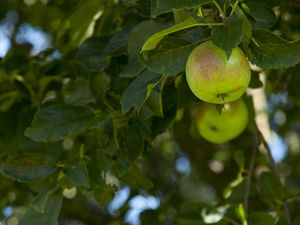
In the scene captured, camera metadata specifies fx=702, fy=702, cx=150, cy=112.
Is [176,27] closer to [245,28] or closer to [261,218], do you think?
[245,28]

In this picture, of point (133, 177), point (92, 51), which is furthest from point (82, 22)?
point (133, 177)

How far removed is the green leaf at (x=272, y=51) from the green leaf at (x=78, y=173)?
59 cm

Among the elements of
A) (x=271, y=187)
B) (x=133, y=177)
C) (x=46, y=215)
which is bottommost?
(x=271, y=187)

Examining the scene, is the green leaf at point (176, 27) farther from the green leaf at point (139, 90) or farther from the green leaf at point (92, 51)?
the green leaf at point (92, 51)

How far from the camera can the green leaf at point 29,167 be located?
79.9 inches

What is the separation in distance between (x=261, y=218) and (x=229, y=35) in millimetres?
971

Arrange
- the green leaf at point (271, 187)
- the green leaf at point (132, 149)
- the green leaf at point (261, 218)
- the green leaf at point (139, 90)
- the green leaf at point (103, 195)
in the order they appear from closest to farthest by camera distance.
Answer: the green leaf at point (139, 90) < the green leaf at point (132, 149) < the green leaf at point (103, 195) < the green leaf at point (261, 218) < the green leaf at point (271, 187)

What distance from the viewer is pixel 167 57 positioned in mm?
1574

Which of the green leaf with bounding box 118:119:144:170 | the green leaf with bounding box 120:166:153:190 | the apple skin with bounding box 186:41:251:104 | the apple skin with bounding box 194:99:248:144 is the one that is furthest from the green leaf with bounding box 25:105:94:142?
the apple skin with bounding box 194:99:248:144

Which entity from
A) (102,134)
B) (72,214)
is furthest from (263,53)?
(72,214)

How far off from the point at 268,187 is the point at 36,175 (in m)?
0.87

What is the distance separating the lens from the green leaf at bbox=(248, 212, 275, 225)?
2.26 m

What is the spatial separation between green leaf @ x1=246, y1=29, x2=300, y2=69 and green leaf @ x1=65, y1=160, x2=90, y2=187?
1.92 ft

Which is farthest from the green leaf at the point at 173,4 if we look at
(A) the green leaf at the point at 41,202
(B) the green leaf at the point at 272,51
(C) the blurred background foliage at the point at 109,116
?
(A) the green leaf at the point at 41,202
